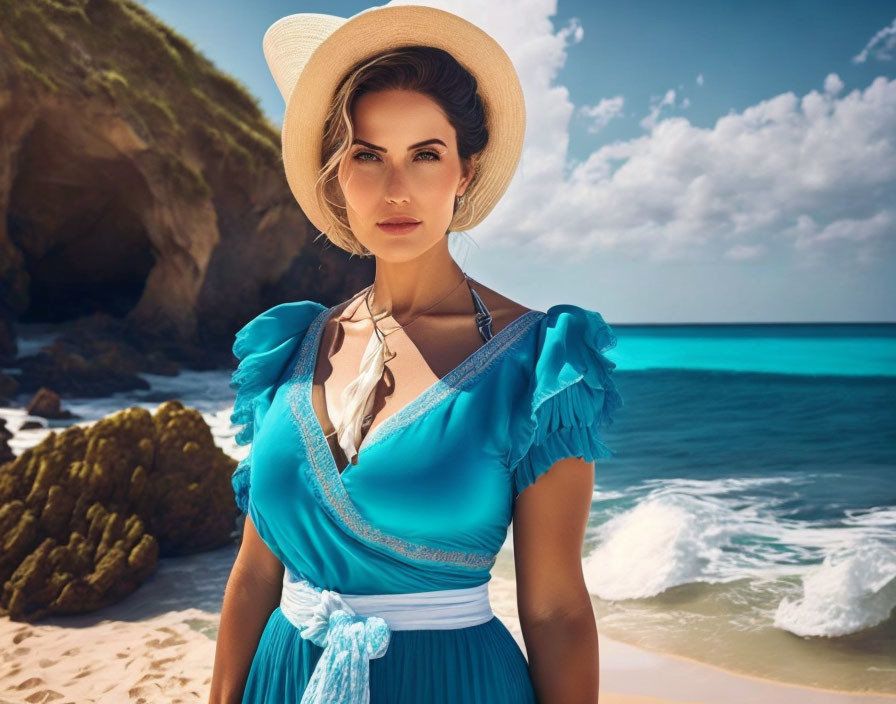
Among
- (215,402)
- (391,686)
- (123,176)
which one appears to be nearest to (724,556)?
(391,686)

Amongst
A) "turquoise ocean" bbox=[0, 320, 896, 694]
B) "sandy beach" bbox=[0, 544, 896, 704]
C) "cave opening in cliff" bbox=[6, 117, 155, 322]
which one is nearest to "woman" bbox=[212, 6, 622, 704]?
"turquoise ocean" bbox=[0, 320, 896, 694]

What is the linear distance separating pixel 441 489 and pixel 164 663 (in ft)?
11.5

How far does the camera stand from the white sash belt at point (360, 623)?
1.23 m

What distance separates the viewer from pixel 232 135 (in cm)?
1504

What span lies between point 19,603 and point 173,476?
1201 millimetres

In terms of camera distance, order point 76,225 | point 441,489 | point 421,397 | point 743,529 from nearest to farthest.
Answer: point 441,489, point 421,397, point 743,529, point 76,225

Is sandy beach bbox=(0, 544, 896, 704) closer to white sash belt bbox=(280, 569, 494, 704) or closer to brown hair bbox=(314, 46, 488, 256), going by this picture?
white sash belt bbox=(280, 569, 494, 704)

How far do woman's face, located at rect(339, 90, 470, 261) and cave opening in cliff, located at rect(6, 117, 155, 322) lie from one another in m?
13.0

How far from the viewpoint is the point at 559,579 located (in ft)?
4.02

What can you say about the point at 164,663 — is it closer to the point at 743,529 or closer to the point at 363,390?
the point at 363,390

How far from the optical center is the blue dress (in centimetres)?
121

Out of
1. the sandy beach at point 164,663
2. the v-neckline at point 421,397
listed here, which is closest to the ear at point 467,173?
the v-neckline at point 421,397

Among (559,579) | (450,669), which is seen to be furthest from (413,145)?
(450,669)

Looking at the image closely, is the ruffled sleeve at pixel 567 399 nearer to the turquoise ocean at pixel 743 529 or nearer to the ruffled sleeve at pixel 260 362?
the turquoise ocean at pixel 743 529
